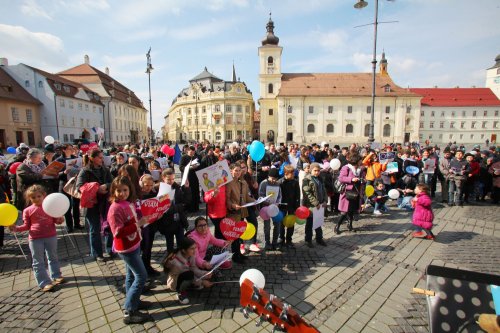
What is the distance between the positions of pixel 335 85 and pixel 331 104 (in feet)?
15.5

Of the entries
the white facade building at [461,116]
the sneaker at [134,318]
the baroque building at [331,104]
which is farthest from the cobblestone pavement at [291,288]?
the white facade building at [461,116]

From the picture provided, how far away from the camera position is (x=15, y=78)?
124 feet

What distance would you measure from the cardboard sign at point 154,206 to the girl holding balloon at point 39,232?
1.63 meters

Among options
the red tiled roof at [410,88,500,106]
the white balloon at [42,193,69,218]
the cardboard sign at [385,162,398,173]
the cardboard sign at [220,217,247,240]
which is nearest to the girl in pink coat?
the cardboard sign at [385,162,398,173]

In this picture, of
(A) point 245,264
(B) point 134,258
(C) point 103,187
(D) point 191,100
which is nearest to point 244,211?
(A) point 245,264

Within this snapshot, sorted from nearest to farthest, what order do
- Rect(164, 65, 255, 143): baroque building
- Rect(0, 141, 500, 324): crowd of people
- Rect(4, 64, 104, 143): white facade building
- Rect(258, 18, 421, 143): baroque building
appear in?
Rect(0, 141, 500, 324): crowd of people, Rect(4, 64, 104, 143): white facade building, Rect(258, 18, 421, 143): baroque building, Rect(164, 65, 255, 143): baroque building

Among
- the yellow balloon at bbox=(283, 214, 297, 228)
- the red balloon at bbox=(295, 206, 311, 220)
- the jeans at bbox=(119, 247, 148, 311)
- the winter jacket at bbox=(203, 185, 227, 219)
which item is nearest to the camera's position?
the jeans at bbox=(119, 247, 148, 311)

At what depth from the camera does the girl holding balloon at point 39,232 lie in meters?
3.84

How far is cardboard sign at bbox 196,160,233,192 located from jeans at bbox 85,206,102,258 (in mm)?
2275

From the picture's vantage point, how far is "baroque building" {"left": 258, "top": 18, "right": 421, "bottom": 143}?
53.7 m

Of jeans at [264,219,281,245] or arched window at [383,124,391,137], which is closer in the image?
jeans at [264,219,281,245]

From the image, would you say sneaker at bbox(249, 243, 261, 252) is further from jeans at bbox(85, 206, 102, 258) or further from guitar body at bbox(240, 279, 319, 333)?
jeans at bbox(85, 206, 102, 258)

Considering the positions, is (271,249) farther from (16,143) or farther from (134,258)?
(16,143)

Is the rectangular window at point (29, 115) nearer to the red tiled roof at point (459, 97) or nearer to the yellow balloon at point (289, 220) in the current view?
the yellow balloon at point (289, 220)
